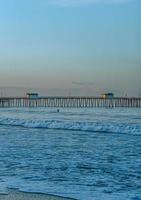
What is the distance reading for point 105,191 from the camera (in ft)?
29.0

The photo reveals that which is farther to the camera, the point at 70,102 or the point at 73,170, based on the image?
the point at 70,102

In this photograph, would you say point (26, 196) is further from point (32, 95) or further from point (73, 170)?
point (32, 95)

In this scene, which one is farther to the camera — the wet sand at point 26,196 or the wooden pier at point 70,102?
the wooden pier at point 70,102

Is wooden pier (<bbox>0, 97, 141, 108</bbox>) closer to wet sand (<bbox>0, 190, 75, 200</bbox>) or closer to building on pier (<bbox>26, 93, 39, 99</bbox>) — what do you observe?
building on pier (<bbox>26, 93, 39, 99</bbox>)

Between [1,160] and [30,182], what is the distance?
335 cm

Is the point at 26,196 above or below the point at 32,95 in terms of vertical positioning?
below

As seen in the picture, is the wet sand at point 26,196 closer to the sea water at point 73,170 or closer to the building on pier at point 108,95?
the sea water at point 73,170

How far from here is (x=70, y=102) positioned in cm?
9681

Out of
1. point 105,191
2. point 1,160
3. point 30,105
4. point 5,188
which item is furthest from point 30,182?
point 30,105

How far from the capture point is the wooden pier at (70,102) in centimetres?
9281

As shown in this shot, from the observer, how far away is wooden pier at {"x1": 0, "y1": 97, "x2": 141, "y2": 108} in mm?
92812

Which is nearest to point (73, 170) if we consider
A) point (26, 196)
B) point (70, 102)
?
point (26, 196)

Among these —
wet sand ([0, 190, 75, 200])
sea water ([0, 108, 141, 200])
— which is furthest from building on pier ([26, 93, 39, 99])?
wet sand ([0, 190, 75, 200])

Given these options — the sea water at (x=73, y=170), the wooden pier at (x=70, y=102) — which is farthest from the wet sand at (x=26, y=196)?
the wooden pier at (x=70, y=102)
